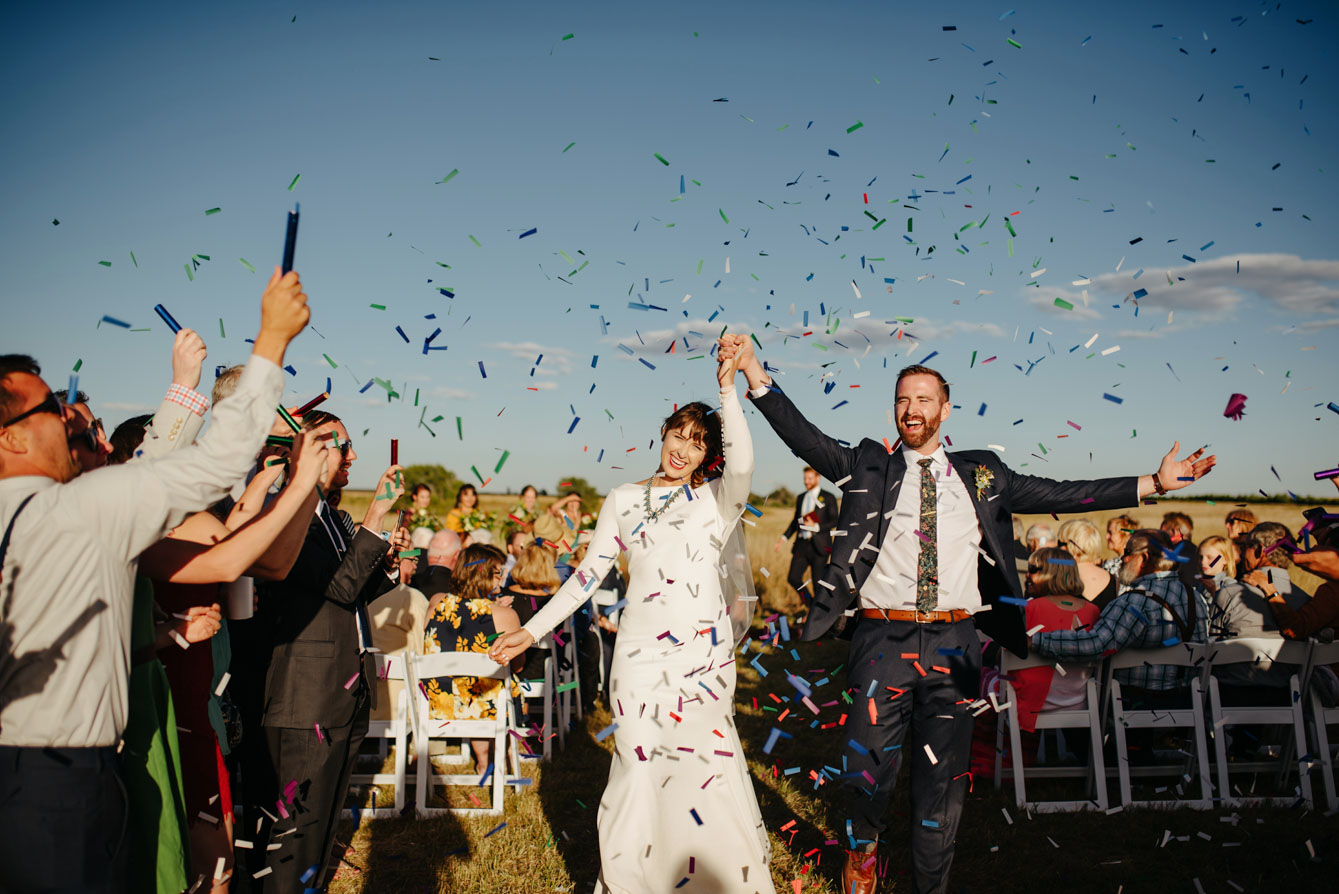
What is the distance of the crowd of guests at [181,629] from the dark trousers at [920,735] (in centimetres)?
250

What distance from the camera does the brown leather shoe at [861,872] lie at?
4.63 m

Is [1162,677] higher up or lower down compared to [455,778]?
higher up

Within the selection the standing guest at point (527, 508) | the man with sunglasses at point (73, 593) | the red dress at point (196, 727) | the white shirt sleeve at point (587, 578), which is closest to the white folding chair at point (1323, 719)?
the white shirt sleeve at point (587, 578)

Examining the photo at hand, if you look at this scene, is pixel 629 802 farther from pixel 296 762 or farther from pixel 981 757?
pixel 981 757

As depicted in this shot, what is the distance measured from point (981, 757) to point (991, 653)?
83 centimetres

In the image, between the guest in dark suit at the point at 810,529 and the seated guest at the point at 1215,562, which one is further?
the guest in dark suit at the point at 810,529

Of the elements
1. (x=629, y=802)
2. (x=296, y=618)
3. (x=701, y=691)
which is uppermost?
(x=296, y=618)

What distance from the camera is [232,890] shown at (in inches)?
201

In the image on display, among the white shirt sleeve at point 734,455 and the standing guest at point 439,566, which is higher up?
the white shirt sleeve at point 734,455

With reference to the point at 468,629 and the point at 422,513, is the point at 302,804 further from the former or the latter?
the point at 422,513

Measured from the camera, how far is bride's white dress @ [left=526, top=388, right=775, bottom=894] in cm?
422

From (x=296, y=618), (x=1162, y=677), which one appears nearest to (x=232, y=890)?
(x=296, y=618)

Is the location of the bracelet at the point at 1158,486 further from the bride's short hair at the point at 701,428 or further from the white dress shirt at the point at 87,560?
the white dress shirt at the point at 87,560

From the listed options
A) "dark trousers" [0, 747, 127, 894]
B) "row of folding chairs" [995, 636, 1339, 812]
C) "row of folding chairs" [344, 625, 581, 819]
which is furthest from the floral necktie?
"dark trousers" [0, 747, 127, 894]
